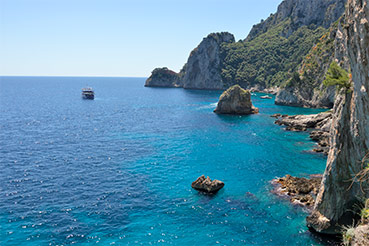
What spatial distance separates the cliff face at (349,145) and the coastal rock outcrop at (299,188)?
6.96 m

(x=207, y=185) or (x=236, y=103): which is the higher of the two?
(x=236, y=103)

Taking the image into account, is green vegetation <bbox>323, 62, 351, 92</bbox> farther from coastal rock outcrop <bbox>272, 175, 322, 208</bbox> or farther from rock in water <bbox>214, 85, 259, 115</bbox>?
rock in water <bbox>214, 85, 259, 115</bbox>

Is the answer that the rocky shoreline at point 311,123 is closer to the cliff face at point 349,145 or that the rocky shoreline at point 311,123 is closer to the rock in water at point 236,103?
the rock in water at point 236,103

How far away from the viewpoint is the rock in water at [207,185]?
39.7m

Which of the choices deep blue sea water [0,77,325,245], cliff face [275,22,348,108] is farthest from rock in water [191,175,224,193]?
cliff face [275,22,348,108]

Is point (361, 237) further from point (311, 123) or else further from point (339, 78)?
point (311, 123)

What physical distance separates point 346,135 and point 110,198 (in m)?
30.8

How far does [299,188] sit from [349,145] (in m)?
14.2

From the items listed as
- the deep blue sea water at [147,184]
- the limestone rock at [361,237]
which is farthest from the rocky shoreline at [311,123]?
the limestone rock at [361,237]

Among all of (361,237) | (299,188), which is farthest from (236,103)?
(361,237)

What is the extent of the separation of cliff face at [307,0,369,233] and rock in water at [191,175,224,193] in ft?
45.3

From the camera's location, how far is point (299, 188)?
1543 inches

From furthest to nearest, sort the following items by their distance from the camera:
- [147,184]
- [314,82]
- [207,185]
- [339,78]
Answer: [314,82] < [147,184] < [207,185] < [339,78]

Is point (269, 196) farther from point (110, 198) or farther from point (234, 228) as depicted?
point (110, 198)
